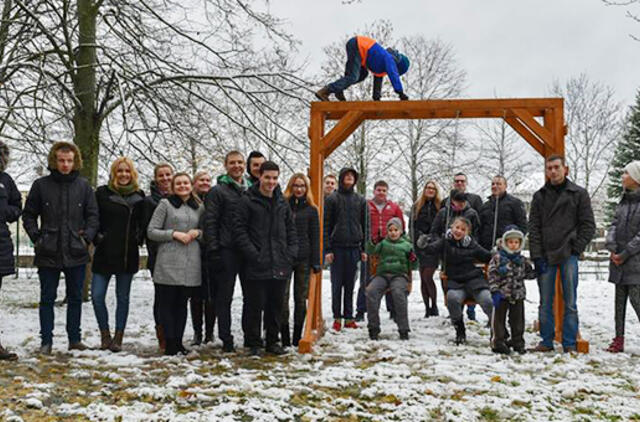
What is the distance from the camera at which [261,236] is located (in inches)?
213

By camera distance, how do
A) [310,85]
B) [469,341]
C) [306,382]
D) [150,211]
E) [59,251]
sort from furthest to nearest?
1. [310,85]
2. [469,341]
3. [150,211]
4. [59,251]
5. [306,382]

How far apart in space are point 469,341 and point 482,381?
6.21 ft

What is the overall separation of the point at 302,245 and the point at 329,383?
196 centimetres

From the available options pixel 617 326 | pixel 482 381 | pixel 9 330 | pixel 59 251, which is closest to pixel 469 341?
pixel 617 326

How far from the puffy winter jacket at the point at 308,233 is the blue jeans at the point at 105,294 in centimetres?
172

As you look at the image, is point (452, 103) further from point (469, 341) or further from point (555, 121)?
point (469, 341)

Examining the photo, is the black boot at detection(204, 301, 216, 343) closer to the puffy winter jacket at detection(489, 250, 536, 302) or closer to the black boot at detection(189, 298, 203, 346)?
the black boot at detection(189, 298, 203, 346)

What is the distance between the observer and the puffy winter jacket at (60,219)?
5.25 m

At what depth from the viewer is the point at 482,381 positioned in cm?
450

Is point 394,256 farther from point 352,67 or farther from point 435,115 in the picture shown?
point 352,67

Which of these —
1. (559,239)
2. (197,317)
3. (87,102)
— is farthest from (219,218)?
(87,102)

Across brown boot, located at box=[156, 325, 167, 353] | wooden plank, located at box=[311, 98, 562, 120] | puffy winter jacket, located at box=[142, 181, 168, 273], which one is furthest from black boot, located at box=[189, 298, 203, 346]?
wooden plank, located at box=[311, 98, 562, 120]

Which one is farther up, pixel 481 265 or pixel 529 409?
pixel 481 265

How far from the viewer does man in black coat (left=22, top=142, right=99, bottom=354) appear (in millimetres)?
5262
